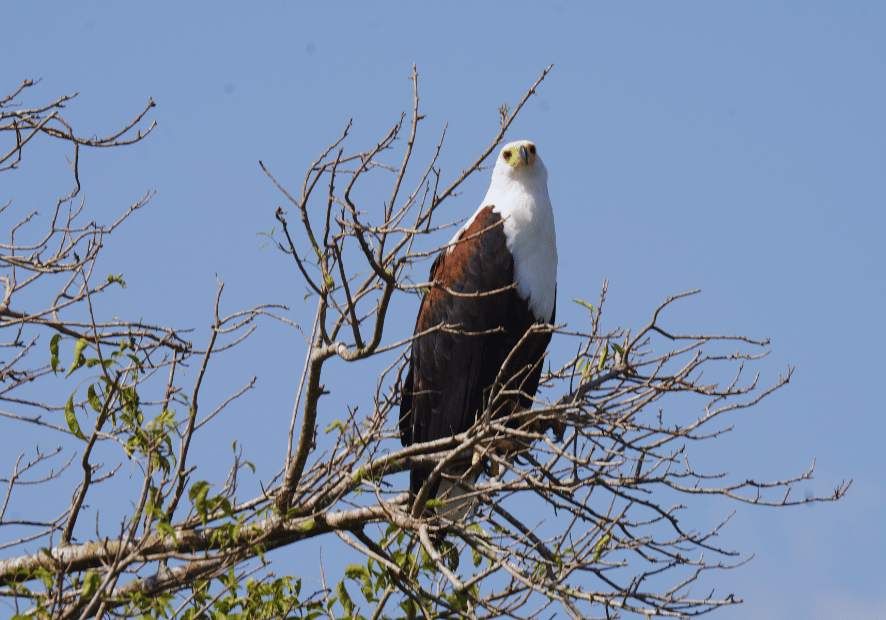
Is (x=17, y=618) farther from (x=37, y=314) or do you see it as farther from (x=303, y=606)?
(x=37, y=314)

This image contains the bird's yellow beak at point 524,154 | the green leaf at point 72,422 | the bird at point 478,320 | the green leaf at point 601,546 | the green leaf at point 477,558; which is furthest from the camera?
the bird's yellow beak at point 524,154

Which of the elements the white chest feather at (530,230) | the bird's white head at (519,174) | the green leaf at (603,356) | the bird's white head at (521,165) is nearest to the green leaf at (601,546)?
the green leaf at (603,356)

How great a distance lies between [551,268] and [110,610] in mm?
2828

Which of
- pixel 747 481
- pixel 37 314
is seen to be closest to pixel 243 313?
pixel 37 314

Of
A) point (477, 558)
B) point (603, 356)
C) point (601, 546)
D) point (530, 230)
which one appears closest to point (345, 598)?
point (477, 558)

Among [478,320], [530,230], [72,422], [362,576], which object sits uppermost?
[530,230]

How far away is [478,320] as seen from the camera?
4.61m

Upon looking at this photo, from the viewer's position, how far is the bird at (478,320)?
14.8 feet

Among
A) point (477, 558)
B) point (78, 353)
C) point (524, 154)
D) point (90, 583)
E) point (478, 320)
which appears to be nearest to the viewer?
point (90, 583)

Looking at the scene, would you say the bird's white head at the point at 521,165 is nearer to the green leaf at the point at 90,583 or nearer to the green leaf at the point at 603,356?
the green leaf at the point at 603,356

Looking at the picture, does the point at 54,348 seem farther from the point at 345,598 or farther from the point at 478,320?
the point at 478,320

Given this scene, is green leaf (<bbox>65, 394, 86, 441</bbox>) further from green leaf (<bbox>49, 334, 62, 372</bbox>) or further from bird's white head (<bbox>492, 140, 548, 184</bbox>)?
bird's white head (<bbox>492, 140, 548, 184</bbox>)

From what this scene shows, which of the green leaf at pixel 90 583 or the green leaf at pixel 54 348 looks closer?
the green leaf at pixel 90 583

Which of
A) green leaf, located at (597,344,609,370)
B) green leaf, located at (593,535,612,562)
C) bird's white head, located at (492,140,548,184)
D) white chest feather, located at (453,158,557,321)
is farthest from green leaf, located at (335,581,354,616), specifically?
bird's white head, located at (492,140,548,184)
